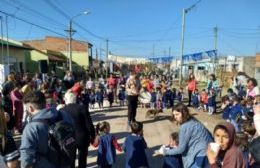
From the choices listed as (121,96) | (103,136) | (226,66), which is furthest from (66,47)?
(103,136)

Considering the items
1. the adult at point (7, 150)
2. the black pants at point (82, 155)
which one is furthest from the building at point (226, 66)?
the adult at point (7, 150)

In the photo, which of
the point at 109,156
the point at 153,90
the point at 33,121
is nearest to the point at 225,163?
the point at 33,121

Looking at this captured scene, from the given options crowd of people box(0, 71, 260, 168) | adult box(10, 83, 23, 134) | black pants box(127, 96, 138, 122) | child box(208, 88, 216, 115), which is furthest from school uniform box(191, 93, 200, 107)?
adult box(10, 83, 23, 134)

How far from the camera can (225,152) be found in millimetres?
3961

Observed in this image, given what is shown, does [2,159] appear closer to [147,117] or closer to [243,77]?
[147,117]

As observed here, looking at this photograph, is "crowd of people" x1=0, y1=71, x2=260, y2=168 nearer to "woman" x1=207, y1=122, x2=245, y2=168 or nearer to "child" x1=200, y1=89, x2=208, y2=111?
"woman" x1=207, y1=122, x2=245, y2=168

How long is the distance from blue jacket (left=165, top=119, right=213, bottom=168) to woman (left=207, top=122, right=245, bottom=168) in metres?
1.02

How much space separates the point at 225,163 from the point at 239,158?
0.51 feet

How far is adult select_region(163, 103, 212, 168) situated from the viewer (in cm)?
514

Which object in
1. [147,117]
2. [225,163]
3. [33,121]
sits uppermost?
[33,121]

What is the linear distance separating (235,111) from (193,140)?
5.47m

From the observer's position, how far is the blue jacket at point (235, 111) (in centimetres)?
1010

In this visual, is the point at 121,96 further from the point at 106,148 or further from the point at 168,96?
the point at 106,148

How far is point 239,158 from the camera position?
12.7 feet
